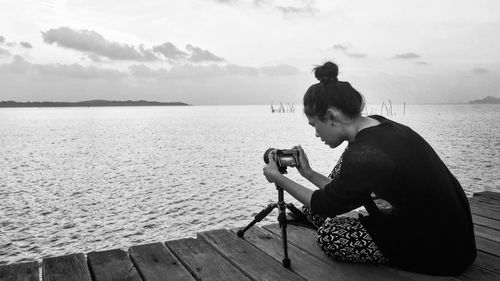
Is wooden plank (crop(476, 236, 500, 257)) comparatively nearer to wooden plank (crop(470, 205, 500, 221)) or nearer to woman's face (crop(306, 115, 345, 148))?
wooden plank (crop(470, 205, 500, 221))

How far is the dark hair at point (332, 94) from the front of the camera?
278 cm

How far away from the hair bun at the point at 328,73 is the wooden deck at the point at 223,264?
172 cm

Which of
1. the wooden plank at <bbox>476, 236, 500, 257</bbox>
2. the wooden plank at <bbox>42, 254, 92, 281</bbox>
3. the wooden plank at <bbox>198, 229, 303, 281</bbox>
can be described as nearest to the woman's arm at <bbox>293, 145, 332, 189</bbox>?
the wooden plank at <bbox>198, 229, 303, 281</bbox>

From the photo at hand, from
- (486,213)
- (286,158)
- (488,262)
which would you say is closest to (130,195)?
(486,213)

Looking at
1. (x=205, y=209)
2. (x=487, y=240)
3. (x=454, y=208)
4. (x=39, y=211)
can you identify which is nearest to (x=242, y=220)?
(x=205, y=209)

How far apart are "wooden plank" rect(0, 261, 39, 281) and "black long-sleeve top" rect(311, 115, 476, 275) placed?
8.44 feet

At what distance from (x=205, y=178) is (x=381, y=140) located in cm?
2079

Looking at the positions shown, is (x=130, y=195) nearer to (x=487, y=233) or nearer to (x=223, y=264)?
(x=223, y=264)

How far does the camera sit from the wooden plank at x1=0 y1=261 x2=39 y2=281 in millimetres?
3346

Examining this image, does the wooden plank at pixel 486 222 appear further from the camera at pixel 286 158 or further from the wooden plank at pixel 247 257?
the camera at pixel 286 158

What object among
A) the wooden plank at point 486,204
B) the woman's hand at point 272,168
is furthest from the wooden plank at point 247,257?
the wooden plank at point 486,204

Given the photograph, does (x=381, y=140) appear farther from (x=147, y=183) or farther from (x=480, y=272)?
(x=147, y=183)

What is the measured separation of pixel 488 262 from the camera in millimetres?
3670

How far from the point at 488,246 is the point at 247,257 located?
103 inches
